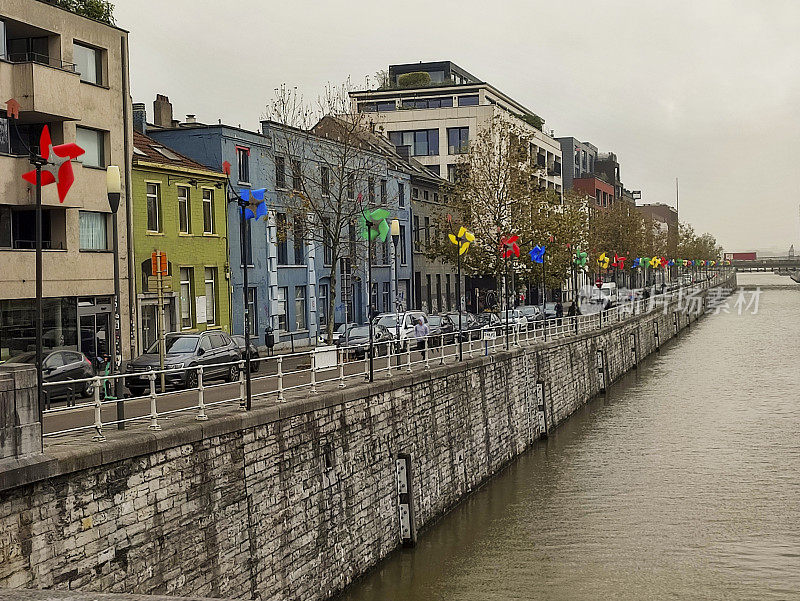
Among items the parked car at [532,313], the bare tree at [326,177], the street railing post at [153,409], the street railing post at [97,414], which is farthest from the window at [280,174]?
the street railing post at [97,414]

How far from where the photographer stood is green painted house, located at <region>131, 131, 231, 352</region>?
35.6 meters

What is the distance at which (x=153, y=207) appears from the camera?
3638cm

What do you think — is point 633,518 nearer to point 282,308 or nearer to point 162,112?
point 282,308

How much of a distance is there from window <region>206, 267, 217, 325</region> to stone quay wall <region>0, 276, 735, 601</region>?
13.9m

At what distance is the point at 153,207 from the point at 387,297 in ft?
75.7

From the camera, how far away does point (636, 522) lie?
24.5m

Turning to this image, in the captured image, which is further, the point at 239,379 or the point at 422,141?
the point at 422,141

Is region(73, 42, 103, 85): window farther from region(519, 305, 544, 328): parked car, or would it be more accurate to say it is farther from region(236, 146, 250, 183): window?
region(519, 305, 544, 328): parked car

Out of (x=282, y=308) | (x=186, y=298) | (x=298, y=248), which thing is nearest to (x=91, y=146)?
(x=186, y=298)

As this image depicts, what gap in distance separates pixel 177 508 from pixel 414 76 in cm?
7489

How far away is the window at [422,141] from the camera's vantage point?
259ft

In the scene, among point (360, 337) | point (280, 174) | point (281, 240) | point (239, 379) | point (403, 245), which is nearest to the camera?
point (239, 379)

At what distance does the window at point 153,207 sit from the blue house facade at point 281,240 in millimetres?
4616

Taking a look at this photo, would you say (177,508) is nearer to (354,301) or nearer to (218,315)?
(218,315)
